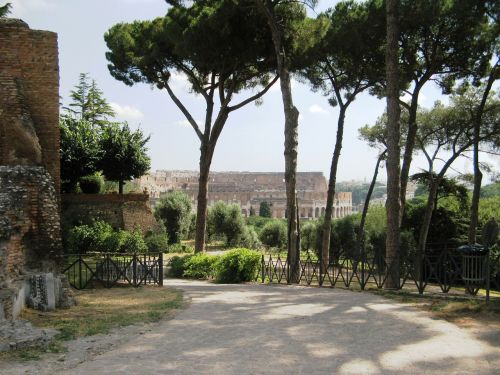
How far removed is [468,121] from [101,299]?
14.1 meters

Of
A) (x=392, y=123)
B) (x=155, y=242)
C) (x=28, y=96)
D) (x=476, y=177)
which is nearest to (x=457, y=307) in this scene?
→ (x=392, y=123)

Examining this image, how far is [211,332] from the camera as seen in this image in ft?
21.2

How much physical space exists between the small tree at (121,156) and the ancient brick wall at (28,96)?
11.6 m

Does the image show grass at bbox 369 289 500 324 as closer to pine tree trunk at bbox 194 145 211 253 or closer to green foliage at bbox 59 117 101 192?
pine tree trunk at bbox 194 145 211 253

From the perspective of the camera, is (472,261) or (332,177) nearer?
(472,261)

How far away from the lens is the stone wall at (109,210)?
66.9 ft

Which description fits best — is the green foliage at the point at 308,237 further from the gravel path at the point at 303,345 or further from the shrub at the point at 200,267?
the gravel path at the point at 303,345

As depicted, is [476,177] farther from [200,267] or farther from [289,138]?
[200,267]

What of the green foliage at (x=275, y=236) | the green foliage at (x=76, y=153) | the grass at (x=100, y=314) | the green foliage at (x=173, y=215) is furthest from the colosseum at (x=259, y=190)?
the grass at (x=100, y=314)

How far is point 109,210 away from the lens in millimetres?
21031

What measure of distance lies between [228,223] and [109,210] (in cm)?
1095

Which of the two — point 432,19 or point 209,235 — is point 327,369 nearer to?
point 432,19

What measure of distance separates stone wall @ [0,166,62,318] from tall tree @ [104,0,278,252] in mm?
9538

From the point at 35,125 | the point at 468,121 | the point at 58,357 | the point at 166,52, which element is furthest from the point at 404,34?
the point at 58,357
